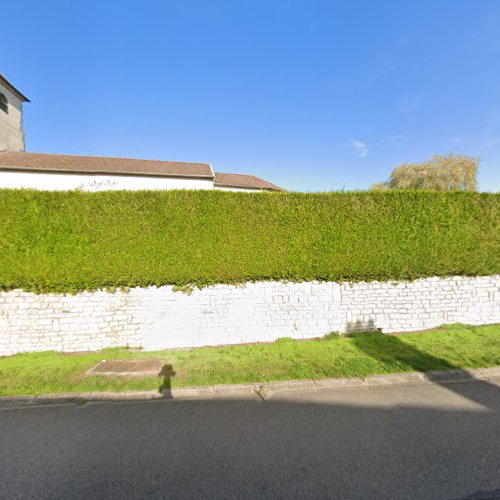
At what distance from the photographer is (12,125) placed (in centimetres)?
2320

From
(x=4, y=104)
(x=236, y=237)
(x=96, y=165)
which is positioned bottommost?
(x=236, y=237)

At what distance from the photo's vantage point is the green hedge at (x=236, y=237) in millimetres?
5270

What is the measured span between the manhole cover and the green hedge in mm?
1580

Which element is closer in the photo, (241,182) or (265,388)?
(265,388)

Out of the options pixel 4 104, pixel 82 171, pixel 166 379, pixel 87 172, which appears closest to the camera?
pixel 166 379

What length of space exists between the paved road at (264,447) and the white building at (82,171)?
1454cm

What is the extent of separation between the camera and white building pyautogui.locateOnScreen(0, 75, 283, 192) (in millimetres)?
17797

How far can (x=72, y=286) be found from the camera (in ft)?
17.4

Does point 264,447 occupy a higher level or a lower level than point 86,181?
lower

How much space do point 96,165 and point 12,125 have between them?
11635 millimetres

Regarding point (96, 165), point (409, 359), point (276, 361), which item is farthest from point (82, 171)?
point (409, 359)

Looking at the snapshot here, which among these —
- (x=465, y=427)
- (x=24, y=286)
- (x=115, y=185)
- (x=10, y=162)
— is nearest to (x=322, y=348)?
(x=465, y=427)

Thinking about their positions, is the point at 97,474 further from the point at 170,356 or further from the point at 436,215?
the point at 436,215

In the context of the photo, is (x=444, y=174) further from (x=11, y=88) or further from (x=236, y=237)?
(x=11, y=88)
